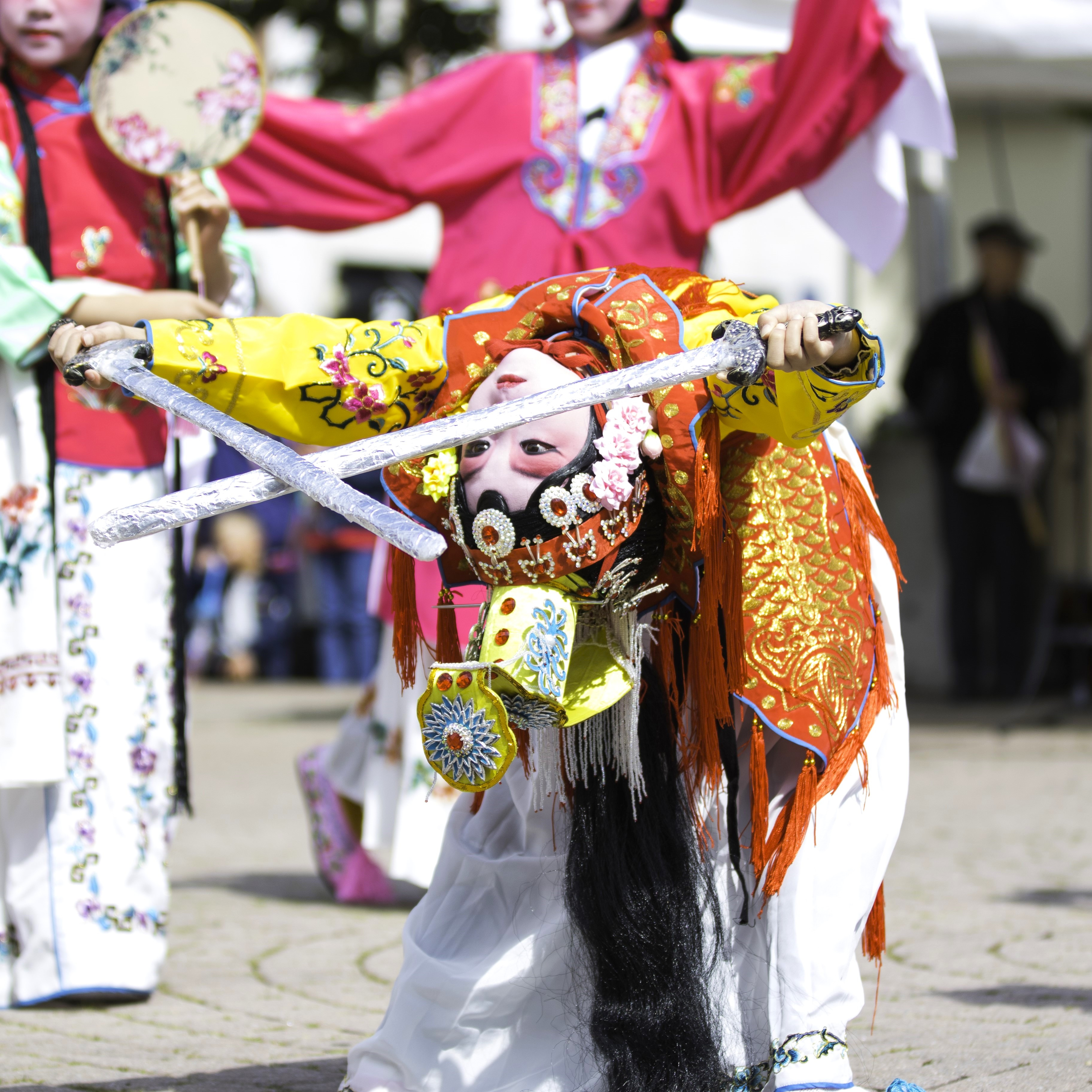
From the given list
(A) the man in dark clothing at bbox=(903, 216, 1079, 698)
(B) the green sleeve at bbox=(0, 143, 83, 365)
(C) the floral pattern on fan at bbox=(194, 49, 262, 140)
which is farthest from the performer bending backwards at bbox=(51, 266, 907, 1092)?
(A) the man in dark clothing at bbox=(903, 216, 1079, 698)

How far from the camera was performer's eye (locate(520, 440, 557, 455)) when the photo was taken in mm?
2088

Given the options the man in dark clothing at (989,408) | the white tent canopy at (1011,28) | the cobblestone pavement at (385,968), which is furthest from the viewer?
the man in dark clothing at (989,408)

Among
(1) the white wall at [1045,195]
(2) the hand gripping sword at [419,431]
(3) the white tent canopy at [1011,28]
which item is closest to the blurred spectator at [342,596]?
(1) the white wall at [1045,195]

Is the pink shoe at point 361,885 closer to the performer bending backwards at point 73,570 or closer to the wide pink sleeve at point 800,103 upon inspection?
the performer bending backwards at point 73,570

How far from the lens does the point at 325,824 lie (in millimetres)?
4070

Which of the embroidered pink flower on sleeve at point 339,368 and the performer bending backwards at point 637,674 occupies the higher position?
the embroidered pink flower on sleeve at point 339,368

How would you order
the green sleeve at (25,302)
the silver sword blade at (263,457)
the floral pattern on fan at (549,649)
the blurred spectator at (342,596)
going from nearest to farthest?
the silver sword blade at (263,457), the floral pattern on fan at (549,649), the green sleeve at (25,302), the blurred spectator at (342,596)

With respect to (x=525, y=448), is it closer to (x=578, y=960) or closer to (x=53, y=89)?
(x=578, y=960)

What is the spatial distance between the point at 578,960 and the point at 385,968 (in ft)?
3.81

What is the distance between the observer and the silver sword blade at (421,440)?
1.86m

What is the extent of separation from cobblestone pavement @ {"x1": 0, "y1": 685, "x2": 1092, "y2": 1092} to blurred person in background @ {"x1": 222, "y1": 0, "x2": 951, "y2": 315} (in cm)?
144

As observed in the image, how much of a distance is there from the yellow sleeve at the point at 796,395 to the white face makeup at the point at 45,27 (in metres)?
1.60

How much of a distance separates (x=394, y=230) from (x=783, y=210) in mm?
4161

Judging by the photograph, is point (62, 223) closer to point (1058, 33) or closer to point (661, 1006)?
point (661, 1006)
